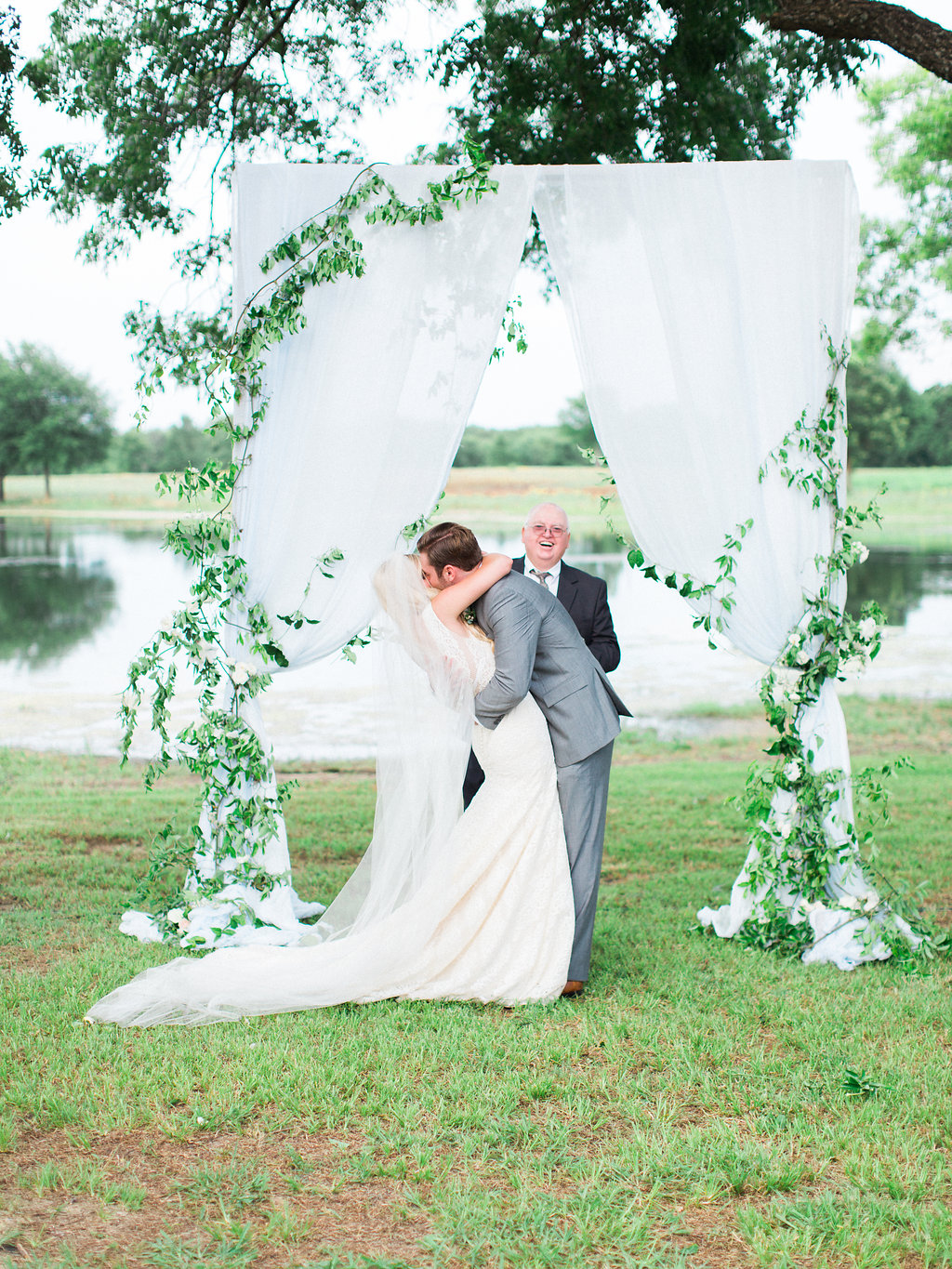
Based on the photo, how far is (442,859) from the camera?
12.8 feet

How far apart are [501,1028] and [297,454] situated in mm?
2330

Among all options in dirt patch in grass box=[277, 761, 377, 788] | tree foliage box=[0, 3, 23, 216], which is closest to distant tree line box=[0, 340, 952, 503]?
dirt patch in grass box=[277, 761, 377, 788]

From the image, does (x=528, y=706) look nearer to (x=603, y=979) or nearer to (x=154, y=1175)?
(x=603, y=979)

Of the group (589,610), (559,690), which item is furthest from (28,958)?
(589,610)

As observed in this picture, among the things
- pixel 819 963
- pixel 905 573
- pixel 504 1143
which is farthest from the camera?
pixel 905 573

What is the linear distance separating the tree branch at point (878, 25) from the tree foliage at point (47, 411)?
2939 cm

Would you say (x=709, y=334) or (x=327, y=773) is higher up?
(x=709, y=334)

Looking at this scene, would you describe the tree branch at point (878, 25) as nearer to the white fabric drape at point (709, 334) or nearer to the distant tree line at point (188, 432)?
the white fabric drape at point (709, 334)

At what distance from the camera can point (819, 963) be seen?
4406 millimetres

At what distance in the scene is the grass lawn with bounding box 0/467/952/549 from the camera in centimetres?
2961

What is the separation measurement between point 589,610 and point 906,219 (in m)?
15.7

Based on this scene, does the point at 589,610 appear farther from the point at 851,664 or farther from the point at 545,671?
the point at 851,664

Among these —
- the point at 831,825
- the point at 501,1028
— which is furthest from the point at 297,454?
the point at 831,825

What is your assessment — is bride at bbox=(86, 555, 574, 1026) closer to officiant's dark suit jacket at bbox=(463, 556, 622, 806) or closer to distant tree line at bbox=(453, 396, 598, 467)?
officiant's dark suit jacket at bbox=(463, 556, 622, 806)
